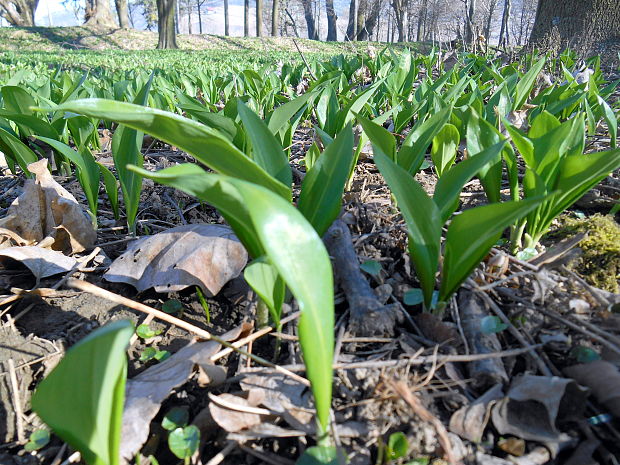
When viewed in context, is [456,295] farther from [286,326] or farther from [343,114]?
[343,114]

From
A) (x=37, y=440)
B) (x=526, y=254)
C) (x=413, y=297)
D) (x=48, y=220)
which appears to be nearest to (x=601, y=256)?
(x=526, y=254)

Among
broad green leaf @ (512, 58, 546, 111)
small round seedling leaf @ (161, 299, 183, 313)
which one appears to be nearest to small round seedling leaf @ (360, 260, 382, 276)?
small round seedling leaf @ (161, 299, 183, 313)

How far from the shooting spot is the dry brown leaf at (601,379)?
85 cm

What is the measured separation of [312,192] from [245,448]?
1.96 feet

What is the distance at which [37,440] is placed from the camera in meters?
0.91

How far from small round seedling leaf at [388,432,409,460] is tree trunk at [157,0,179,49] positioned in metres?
23.3

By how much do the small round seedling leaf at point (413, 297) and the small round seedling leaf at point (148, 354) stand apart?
26.0 inches

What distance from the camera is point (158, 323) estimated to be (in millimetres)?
1270

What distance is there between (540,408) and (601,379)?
0.14 metres

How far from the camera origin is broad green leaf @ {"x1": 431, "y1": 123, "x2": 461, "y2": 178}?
1669 millimetres

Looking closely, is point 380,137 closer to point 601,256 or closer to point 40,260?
point 601,256

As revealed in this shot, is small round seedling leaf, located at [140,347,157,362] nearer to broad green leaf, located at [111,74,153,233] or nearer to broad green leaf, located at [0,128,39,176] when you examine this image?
broad green leaf, located at [111,74,153,233]

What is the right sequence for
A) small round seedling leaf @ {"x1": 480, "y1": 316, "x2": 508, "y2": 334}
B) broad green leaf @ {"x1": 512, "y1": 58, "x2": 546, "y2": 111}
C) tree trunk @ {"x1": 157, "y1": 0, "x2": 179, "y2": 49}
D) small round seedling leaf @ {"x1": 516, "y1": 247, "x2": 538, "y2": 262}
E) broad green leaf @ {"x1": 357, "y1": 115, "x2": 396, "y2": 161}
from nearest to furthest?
small round seedling leaf @ {"x1": 480, "y1": 316, "x2": 508, "y2": 334} < small round seedling leaf @ {"x1": 516, "y1": 247, "x2": 538, "y2": 262} < broad green leaf @ {"x1": 357, "y1": 115, "x2": 396, "y2": 161} < broad green leaf @ {"x1": 512, "y1": 58, "x2": 546, "y2": 111} < tree trunk @ {"x1": 157, "y1": 0, "x2": 179, "y2": 49}

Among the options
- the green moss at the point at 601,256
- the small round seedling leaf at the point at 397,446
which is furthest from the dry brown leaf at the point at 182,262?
the green moss at the point at 601,256
